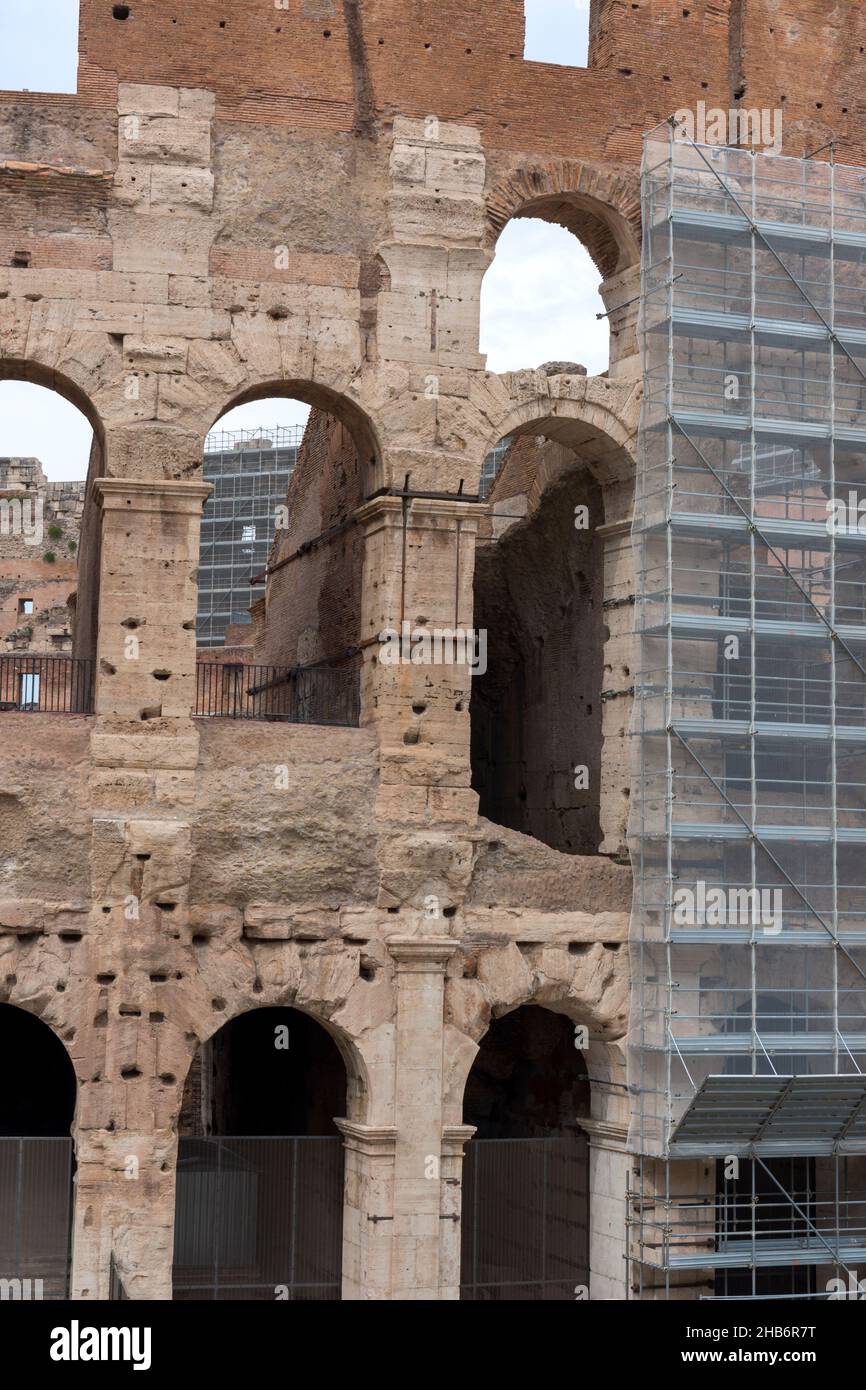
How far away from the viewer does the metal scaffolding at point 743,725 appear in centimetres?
1617

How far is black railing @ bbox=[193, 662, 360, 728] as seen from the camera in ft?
61.9

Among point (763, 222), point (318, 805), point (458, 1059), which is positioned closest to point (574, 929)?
point (458, 1059)

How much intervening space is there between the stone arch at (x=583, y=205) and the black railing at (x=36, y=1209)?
29.4 feet

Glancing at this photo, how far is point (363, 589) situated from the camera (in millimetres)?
16781

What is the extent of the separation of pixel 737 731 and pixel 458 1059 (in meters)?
3.73

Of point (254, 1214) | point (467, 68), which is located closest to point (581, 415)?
point (467, 68)

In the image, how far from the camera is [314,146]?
16.5m

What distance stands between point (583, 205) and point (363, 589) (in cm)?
417

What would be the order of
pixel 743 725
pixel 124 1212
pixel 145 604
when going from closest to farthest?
pixel 124 1212 < pixel 145 604 < pixel 743 725

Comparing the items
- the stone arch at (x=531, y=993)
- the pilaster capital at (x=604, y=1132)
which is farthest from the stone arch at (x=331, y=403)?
the pilaster capital at (x=604, y=1132)

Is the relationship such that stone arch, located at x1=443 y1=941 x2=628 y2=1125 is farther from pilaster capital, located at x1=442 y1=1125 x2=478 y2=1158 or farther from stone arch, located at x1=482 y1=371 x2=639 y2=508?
stone arch, located at x1=482 y1=371 x2=639 y2=508

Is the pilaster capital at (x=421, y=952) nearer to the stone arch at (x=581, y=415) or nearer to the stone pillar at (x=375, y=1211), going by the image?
the stone pillar at (x=375, y=1211)

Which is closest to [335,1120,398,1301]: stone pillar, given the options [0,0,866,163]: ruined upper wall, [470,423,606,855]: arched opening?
[470,423,606,855]: arched opening

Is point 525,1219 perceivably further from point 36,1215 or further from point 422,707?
point 422,707
